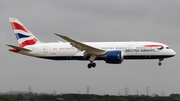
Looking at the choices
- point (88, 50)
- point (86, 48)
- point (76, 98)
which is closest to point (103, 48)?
point (88, 50)

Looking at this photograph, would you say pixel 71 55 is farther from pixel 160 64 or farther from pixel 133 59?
pixel 160 64

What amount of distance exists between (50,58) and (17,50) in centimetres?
535

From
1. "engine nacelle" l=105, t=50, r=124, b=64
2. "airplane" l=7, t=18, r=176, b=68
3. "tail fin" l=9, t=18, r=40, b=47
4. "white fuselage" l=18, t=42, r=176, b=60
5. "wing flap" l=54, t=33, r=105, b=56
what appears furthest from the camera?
"tail fin" l=9, t=18, r=40, b=47

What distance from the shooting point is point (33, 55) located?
1925 inches

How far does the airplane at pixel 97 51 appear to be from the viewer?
45094mm

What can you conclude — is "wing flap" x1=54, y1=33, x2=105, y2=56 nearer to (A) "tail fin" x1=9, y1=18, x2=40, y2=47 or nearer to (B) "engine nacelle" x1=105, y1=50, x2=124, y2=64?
(B) "engine nacelle" x1=105, y1=50, x2=124, y2=64

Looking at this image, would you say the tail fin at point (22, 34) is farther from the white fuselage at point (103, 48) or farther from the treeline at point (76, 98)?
the treeline at point (76, 98)

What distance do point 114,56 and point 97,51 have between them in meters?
2.69

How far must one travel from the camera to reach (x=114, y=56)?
146ft

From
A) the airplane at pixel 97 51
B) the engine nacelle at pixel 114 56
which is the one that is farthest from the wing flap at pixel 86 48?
the engine nacelle at pixel 114 56

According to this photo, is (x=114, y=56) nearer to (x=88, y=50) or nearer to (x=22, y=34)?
(x=88, y=50)

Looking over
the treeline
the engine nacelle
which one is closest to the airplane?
the engine nacelle

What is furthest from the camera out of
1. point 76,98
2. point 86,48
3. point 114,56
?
point 86,48

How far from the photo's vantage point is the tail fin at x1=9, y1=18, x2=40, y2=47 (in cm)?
5062
